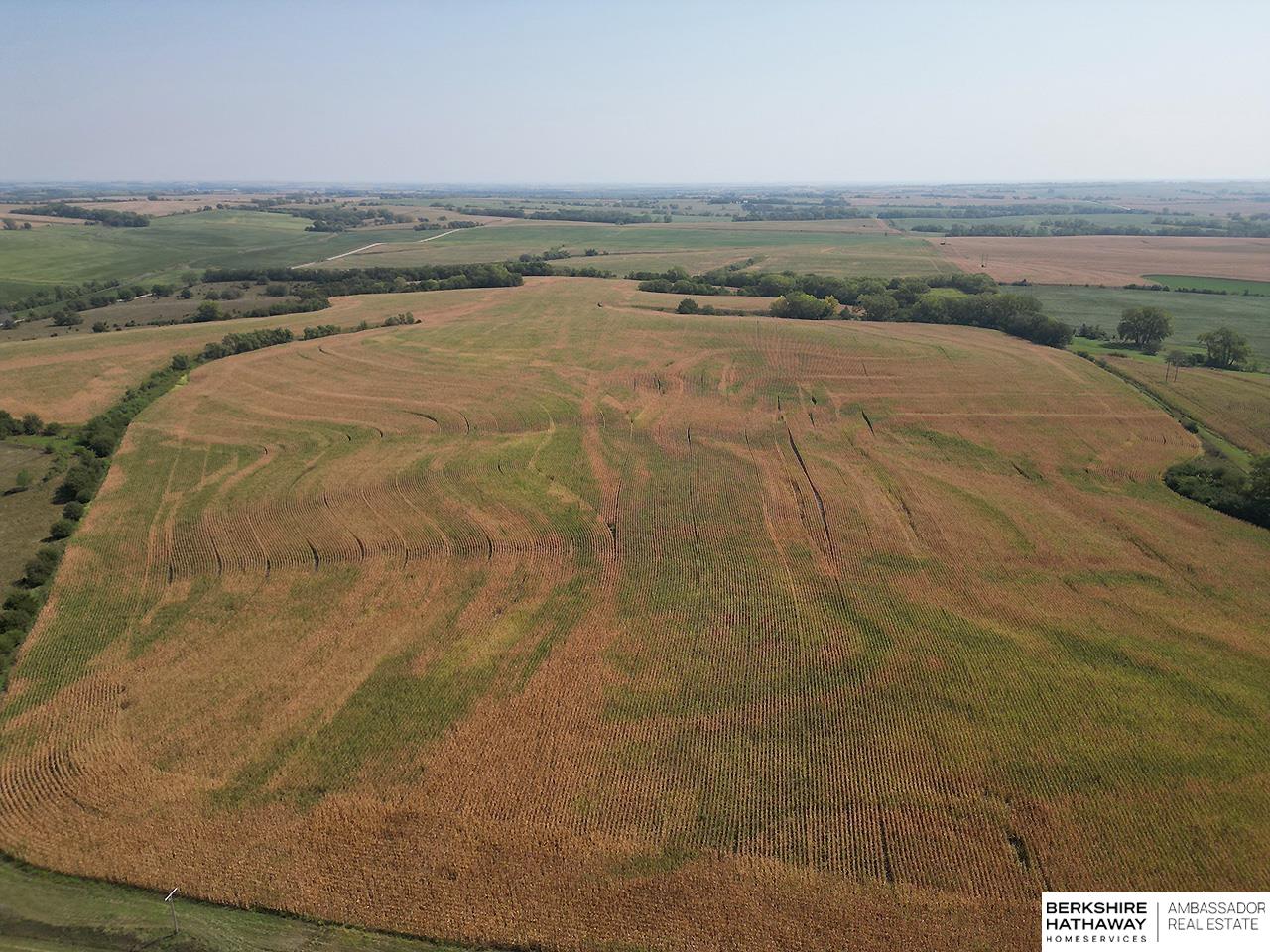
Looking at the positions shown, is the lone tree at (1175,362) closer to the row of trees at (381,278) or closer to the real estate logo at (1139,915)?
the real estate logo at (1139,915)

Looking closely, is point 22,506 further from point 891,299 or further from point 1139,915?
point 891,299

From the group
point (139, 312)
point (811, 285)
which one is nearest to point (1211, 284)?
point (811, 285)

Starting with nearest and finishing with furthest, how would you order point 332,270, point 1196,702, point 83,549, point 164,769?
point 164,769 < point 1196,702 < point 83,549 < point 332,270

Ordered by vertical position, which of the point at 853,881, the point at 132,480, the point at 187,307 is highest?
the point at 187,307

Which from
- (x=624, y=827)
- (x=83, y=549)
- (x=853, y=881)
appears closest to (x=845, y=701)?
(x=853, y=881)

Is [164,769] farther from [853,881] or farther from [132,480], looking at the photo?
[132,480]

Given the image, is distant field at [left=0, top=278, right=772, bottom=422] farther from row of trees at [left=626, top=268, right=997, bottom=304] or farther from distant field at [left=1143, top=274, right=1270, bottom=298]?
distant field at [left=1143, top=274, right=1270, bottom=298]
